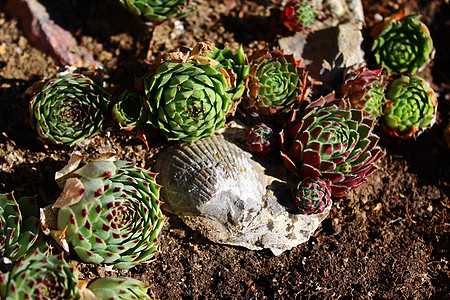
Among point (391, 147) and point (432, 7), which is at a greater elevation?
point (432, 7)

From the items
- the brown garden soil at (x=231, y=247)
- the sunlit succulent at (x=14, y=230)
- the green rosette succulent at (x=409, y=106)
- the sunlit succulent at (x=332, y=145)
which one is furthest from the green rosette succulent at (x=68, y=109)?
the green rosette succulent at (x=409, y=106)

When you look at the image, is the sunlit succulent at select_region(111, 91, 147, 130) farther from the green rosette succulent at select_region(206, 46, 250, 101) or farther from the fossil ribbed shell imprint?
the green rosette succulent at select_region(206, 46, 250, 101)

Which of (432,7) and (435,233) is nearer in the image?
(435,233)

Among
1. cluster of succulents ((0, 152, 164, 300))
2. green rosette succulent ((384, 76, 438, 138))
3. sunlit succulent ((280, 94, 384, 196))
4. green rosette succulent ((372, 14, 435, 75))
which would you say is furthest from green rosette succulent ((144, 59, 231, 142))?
green rosette succulent ((372, 14, 435, 75))

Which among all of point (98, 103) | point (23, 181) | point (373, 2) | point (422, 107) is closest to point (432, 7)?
point (373, 2)

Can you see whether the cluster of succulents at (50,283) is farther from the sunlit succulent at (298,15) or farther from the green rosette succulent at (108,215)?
the sunlit succulent at (298,15)

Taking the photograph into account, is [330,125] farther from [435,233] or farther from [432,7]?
[432,7]
